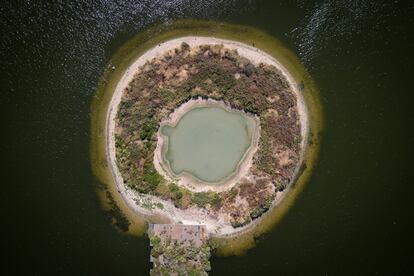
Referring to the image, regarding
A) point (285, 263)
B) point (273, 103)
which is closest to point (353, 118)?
point (273, 103)

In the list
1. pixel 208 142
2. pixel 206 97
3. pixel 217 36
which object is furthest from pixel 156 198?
pixel 217 36

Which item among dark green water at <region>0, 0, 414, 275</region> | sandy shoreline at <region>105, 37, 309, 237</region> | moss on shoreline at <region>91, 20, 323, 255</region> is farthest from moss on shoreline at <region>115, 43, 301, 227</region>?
dark green water at <region>0, 0, 414, 275</region>

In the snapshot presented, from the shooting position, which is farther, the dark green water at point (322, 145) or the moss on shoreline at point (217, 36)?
the moss on shoreline at point (217, 36)

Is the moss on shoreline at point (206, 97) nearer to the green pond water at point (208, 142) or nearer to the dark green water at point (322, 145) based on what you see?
the green pond water at point (208, 142)

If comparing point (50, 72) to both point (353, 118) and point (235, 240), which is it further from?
point (353, 118)

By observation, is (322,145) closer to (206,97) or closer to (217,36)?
(206,97)

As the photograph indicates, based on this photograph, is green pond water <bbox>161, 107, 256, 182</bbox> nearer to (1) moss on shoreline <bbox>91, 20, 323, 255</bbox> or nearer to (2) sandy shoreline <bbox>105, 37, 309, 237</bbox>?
(2) sandy shoreline <bbox>105, 37, 309, 237</bbox>

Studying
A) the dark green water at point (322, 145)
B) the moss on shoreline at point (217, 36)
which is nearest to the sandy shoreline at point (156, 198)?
the moss on shoreline at point (217, 36)
